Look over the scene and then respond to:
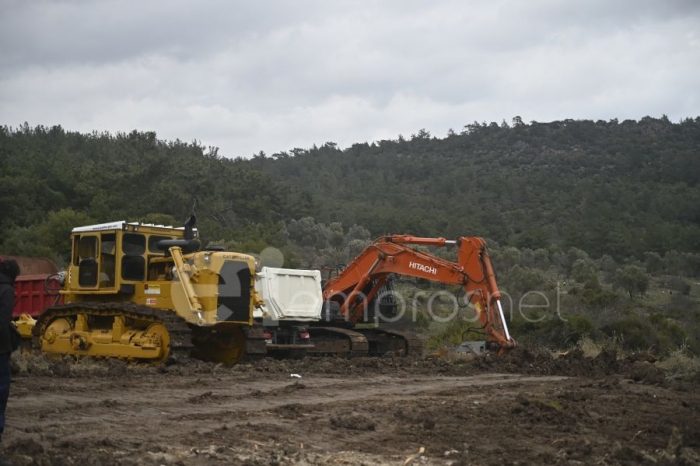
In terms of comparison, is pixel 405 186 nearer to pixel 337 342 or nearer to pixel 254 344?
pixel 337 342

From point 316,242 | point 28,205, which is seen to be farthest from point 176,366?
point 316,242

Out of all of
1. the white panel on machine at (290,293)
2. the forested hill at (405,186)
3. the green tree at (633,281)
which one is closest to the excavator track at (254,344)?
the white panel on machine at (290,293)

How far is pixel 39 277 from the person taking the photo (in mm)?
19625

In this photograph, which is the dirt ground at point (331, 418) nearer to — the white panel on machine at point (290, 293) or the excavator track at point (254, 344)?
the excavator track at point (254, 344)

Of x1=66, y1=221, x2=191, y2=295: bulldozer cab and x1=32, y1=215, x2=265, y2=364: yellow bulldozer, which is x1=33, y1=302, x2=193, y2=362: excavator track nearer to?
x1=32, y1=215, x2=265, y2=364: yellow bulldozer

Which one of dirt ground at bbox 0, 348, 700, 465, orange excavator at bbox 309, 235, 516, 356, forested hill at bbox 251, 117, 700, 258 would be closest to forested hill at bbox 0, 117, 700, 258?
forested hill at bbox 251, 117, 700, 258

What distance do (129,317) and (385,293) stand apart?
27.8ft

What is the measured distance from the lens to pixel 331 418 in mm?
9578

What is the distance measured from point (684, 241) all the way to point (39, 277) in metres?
48.0

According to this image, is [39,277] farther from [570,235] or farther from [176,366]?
[570,235]

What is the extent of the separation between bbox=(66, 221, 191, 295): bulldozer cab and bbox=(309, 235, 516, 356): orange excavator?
5.33m

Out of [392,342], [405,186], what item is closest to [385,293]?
[392,342]

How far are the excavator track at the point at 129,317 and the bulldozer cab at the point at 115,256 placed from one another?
432 mm

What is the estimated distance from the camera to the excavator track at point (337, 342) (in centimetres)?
2066
